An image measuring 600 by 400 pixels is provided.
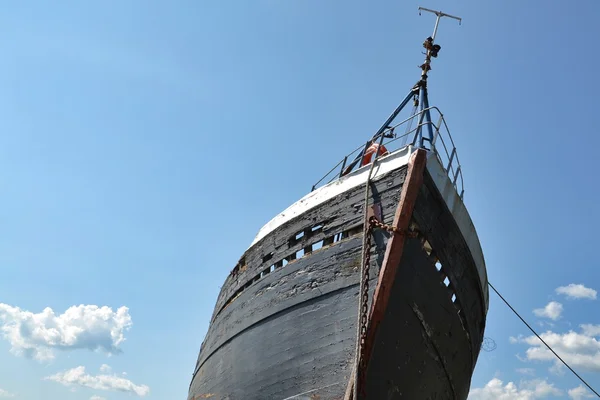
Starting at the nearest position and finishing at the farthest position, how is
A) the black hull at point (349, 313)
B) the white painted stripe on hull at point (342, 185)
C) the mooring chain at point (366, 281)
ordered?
the mooring chain at point (366, 281)
the black hull at point (349, 313)
the white painted stripe on hull at point (342, 185)

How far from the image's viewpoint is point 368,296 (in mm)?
4539

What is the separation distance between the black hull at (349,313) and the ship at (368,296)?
13mm

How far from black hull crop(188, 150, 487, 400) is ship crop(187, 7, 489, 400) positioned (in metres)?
0.01

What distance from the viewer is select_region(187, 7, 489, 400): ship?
449 cm

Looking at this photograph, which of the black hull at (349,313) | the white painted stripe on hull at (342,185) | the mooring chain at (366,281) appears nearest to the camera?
the mooring chain at (366,281)

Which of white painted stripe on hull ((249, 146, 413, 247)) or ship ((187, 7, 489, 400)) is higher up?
white painted stripe on hull ((249, 146, 413, 247))

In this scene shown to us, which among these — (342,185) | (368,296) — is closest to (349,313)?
(368,296)

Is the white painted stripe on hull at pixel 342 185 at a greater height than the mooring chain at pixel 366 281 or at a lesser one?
greater

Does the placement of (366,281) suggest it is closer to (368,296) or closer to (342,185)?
(368,296)

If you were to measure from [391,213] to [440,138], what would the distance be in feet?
5.73

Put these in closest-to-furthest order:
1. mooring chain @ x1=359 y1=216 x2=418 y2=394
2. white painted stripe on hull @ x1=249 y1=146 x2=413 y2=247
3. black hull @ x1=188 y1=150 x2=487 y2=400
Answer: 1. mooring chain @ x1=359 y1=216 x2=418 y2=394
2. black hull @ x1=188 y1=150 x2=487 y2=400
3. white painted stripe on hull @ x1=249 y1=146 x2=413 y2=247

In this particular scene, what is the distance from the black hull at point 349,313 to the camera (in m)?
4.54

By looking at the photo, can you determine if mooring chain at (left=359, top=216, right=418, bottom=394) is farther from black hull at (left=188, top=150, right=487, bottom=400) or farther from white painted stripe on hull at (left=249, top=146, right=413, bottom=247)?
white painted stripe on hull at (left=249, top=146, right=413, bottom=247)

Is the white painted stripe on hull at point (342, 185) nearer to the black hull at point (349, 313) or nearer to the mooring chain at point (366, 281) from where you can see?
the black hull at point (349, 313)
